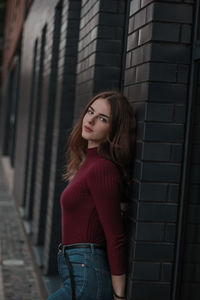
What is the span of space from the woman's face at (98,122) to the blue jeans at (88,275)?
596 mm

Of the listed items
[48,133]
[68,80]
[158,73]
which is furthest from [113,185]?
[48,133]

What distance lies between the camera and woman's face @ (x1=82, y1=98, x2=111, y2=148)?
275cm

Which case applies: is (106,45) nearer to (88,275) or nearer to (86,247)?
(86,247)

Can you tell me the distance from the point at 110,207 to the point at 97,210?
0.07 m

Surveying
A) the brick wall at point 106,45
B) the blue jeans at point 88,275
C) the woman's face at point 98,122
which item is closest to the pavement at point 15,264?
the brick wall at point 106,45

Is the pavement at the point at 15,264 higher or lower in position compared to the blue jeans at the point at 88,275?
lower

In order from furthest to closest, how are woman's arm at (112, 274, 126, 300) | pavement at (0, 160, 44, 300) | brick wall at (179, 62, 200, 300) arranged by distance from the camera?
1. pavement at (0, 160, 44, 300)
2. woman's arm at (112, 274, 126, 300)
3. brick wall at (179, 62, 200, 300)

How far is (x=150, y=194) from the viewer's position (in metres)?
2.66

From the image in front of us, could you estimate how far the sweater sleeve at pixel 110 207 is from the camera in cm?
256

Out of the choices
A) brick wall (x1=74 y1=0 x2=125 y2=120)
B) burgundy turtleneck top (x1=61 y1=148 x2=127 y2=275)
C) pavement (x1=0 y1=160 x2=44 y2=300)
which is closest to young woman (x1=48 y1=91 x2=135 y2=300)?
burgundy turtleneck top (x1=61 y1=148 x2=127 y2=275)

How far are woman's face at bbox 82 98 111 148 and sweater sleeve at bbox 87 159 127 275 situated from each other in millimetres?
190

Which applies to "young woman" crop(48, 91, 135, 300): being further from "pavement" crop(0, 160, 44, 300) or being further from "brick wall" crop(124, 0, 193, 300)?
"pavement" crop(0, 160, 44, 300)

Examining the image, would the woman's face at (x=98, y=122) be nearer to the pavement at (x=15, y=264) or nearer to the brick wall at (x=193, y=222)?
the brick wall at (x=193, y=222)

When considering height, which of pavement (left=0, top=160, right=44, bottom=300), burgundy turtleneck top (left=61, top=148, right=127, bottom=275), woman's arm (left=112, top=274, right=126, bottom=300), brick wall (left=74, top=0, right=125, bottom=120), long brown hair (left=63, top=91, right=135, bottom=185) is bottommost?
pavement (left=0, top=160, right=44, bottom=300)
